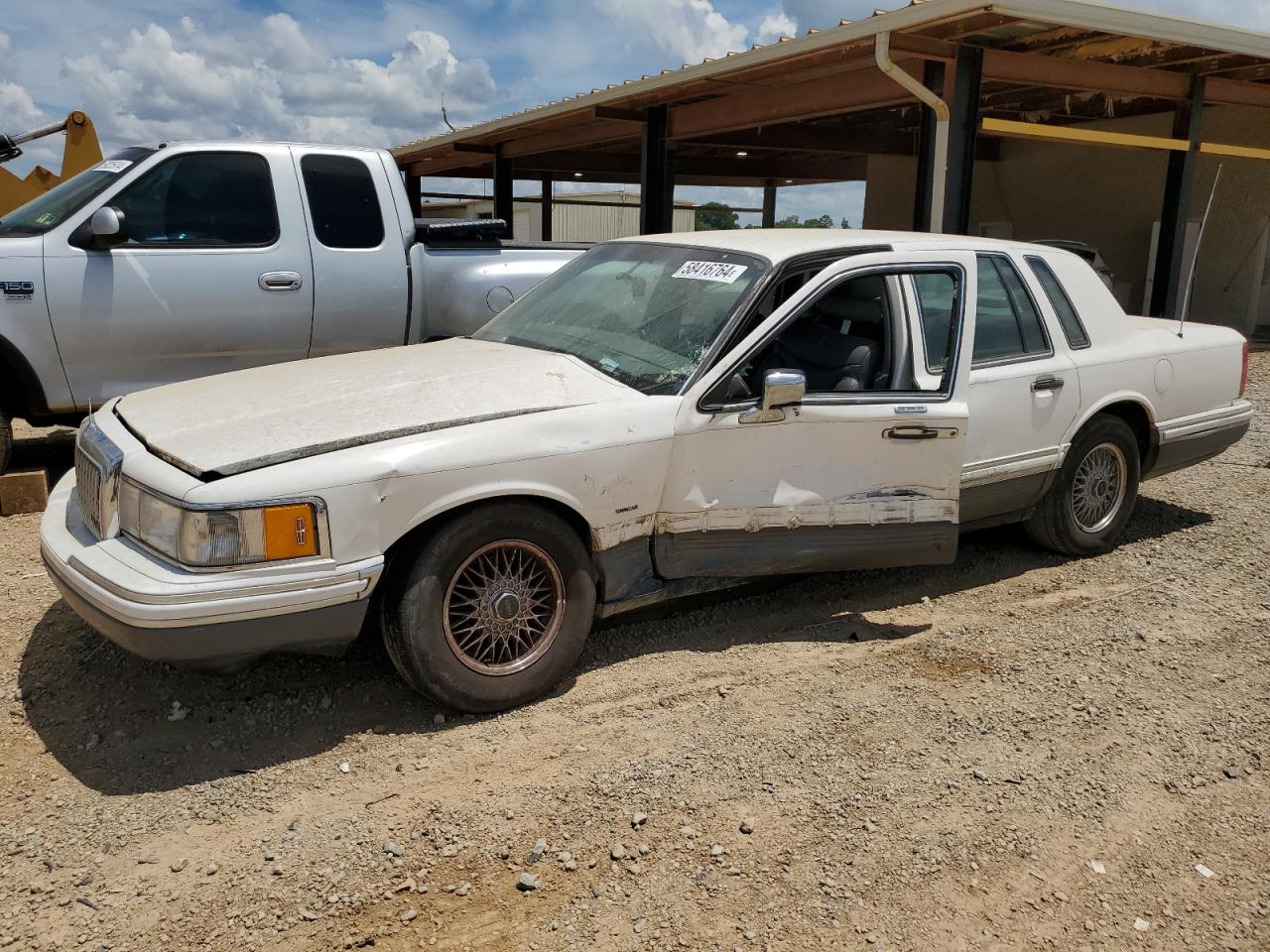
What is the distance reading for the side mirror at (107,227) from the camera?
5.94 meters

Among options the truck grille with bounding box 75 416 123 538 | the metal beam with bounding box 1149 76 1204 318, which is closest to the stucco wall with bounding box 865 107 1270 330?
the metal beam with bounding box 1149 76 1204 318

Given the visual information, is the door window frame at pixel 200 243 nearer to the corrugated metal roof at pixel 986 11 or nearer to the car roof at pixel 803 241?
the car roof at pixel 803 241

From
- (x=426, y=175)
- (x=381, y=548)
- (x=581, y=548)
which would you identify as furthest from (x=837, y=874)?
(x=426, y=175)

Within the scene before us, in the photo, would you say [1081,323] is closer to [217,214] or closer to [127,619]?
[127,619]

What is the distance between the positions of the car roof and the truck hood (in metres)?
0.92

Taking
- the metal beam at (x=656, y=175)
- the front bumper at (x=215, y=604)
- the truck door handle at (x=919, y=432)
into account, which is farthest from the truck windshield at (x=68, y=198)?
Result: the metal beam at (x=656, y=175)

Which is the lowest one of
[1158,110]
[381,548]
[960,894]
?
[960,894]

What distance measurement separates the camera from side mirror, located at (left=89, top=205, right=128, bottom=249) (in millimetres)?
5938

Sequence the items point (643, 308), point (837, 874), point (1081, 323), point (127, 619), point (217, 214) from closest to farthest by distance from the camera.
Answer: point (837, 874) < point (127, 619) < point (643, 308) < point (1081, 323) < point (217, 214)

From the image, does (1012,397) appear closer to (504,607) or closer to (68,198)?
(504,607)

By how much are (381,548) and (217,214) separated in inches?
157

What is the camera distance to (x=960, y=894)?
2869 mm

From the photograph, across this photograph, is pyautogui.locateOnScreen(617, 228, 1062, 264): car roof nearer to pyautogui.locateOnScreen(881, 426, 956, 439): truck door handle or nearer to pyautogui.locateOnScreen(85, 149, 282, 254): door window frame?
pyautogui.locateOnScreen(881, 426, 956, 439): truck door handle

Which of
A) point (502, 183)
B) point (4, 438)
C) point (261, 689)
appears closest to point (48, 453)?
point (4, 438)
